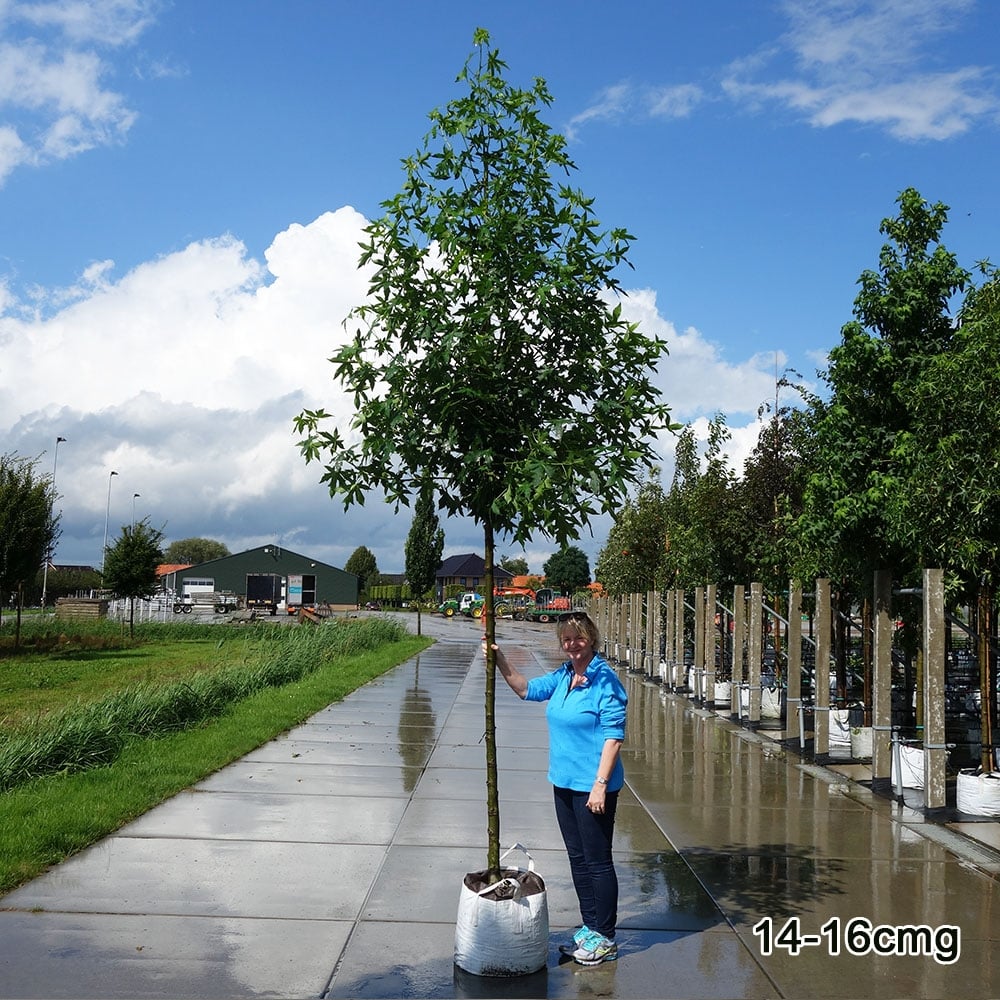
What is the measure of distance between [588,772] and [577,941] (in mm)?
822

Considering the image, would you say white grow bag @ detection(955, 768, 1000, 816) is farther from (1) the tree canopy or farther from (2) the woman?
(1) the tree canopy

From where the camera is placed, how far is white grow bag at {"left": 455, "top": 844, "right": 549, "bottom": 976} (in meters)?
5.06

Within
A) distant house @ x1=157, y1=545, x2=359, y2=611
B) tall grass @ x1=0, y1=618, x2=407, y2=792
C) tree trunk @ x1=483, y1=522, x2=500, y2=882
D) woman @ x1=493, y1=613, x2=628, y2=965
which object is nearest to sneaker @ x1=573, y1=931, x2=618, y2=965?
woman @ x1=493, y1=613, x2=628, y2=965

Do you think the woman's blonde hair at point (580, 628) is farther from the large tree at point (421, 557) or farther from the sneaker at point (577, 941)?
the large tree at point (421, 557)

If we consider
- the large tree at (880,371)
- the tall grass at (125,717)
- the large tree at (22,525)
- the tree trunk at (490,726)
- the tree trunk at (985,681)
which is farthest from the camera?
the large tree at (22,525)

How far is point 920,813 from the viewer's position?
30.4 feet

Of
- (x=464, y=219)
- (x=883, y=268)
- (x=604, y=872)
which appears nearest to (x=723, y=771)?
(x=883, y=268)

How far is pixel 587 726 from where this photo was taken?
5348 millimetres

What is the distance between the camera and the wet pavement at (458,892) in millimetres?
5047

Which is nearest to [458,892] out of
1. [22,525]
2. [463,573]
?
[22,525]

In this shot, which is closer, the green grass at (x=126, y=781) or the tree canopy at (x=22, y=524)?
the green grass at (x=126, y=781)

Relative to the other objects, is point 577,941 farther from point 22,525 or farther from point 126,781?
point 22,525

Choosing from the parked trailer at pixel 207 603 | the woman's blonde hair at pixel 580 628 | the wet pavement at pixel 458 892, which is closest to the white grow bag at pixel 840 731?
the wet pavement at pixel 458 892

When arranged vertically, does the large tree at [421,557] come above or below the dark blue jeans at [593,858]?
above
